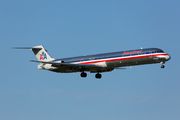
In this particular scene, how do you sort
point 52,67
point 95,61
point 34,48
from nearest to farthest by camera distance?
point 95,61, point 52,67, point 34,48

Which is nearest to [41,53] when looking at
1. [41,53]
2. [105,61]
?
[41,53]

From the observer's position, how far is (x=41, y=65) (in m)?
56.5

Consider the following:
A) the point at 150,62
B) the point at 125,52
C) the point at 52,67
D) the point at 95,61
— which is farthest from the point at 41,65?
the point at 150,62

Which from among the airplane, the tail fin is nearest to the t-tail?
the tail fin

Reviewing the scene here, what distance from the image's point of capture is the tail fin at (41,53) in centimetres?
5911

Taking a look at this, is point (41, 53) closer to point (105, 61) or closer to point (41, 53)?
point (41, 53)

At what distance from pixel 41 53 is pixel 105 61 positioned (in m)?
15.7

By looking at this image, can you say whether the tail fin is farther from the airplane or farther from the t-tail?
the airplane

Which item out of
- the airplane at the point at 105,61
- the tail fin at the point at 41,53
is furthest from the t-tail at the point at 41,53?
the airplane at the point at 105,61

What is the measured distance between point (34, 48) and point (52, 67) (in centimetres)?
741

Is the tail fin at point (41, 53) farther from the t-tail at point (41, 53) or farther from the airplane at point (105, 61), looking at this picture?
the airplane at point (105, 61)

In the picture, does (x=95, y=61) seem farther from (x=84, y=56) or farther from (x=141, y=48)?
(x=141, y=48)

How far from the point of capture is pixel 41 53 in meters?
59.3

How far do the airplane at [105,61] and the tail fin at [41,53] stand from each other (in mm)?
2615
